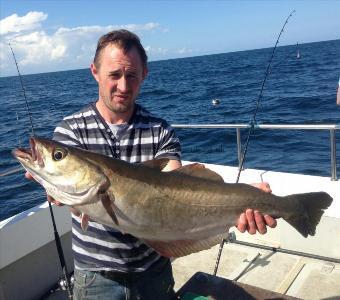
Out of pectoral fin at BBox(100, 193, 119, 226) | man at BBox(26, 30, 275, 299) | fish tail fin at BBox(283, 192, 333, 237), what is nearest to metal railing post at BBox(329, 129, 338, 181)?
fish tail fin at BBox(283, 192, 333, 237)

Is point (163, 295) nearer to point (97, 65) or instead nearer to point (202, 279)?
point (202, 279)

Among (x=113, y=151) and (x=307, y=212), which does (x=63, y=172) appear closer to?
(x=113, y=151)

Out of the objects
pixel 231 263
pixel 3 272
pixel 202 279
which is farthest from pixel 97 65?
pixel 231 263

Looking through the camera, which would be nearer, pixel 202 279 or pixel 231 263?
pixel 202 279

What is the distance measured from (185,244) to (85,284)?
0.82 m

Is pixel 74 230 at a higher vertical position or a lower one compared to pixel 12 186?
higher

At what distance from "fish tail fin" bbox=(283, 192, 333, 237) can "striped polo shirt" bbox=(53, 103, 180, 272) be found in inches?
37.8

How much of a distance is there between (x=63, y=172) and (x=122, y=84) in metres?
0.78

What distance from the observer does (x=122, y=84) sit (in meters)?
3.06

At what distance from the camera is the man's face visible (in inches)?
121

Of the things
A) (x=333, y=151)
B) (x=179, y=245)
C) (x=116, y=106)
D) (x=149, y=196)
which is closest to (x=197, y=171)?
(x=149, y=196)

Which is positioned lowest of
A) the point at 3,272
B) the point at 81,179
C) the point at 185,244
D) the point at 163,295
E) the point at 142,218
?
the point at 3,272

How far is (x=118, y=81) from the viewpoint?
3.08 metres

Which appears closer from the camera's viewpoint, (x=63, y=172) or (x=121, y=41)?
(x=63, y=172)
